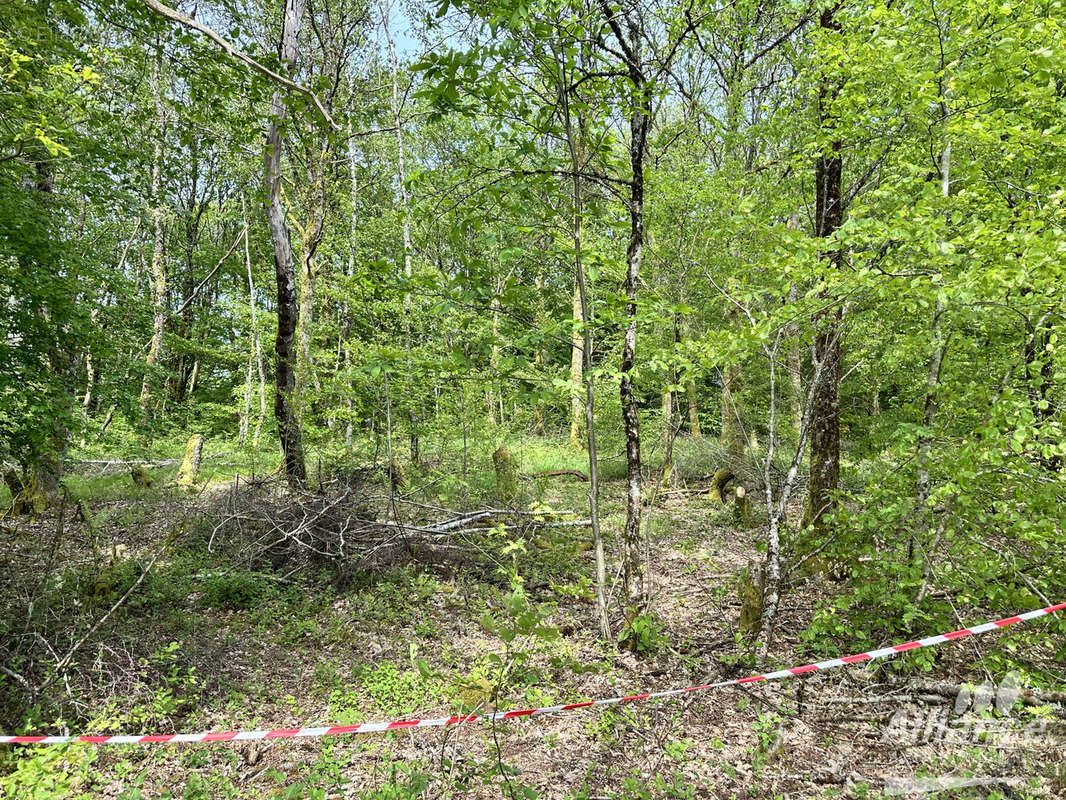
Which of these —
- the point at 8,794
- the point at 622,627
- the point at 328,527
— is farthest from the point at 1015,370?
the point at 328,527

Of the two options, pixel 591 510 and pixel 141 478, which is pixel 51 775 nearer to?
pixel 591 510

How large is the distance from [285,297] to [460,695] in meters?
6.14

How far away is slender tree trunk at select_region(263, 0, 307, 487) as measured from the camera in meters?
7.21

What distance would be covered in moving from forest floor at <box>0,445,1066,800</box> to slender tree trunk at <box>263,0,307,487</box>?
1388mm

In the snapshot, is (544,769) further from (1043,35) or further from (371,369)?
(1043,35)

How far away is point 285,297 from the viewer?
7676 millimetres

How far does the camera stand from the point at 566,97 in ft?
13.1

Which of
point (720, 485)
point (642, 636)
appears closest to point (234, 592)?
point (642, 636)

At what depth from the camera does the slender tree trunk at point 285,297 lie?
721 cm

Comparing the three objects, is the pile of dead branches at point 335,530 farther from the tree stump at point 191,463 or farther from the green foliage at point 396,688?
the tree stump at point 191,463

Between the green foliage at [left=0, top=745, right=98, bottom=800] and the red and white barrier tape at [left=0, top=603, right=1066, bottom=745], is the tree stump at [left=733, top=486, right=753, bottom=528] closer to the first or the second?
the red and white barrier tape at [left=0, top=603, right=1066, bottom=745]

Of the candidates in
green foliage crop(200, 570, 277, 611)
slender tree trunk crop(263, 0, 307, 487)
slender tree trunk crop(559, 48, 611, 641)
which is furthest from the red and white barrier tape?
slender tree trunk crop(263, 0, 307, 487)

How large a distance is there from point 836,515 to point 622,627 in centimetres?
211

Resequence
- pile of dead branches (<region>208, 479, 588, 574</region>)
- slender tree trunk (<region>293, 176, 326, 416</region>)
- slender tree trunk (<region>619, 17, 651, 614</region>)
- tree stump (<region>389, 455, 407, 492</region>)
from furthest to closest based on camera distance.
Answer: slender tree trunk (<region>293, 176, 326, 416</region>), tree stump (<region>389, 455, 407, 492</region>), pile of dead branches (<region>208, 479, 588, 574</region>), slender tree trunk (<region>619, 17, 651, 614</region>)
